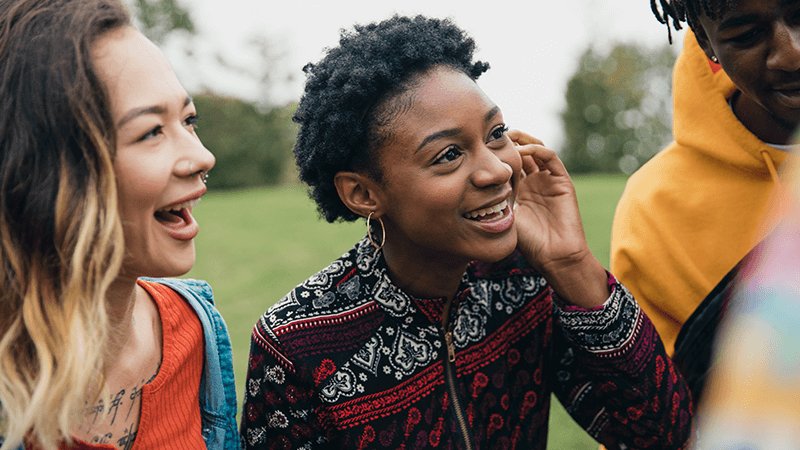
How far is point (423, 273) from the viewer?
9.00ft

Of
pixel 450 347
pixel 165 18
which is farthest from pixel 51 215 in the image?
pixel 165 18

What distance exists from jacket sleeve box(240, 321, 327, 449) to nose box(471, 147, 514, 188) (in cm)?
79

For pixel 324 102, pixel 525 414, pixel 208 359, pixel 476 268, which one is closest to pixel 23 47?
pixel 324 102

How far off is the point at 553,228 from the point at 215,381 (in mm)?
1168

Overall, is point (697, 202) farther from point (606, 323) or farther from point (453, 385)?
point (453, 385)

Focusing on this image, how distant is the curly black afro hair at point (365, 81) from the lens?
2580mm

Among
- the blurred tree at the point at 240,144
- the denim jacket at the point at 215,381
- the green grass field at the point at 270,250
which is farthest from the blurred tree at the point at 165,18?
the denim jacket at the point at 215,381

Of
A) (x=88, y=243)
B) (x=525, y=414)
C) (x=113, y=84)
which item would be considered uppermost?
(x=113, y=84)

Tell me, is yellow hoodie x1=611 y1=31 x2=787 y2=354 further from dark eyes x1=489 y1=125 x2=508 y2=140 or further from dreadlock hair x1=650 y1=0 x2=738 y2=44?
dark eyes x1=489 y1=125 x2=508 y2=140

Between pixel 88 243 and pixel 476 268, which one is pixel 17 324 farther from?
pixel 476 268

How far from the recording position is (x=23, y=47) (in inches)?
81.7

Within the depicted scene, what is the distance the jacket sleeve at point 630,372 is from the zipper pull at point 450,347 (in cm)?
35

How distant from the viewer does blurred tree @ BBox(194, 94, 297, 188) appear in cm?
2655

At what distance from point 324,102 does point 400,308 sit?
2.26 feet
